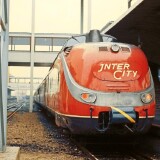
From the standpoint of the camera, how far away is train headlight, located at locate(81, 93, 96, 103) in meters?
8.23

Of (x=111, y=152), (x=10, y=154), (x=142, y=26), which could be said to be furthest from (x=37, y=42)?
(x=10, y=154)

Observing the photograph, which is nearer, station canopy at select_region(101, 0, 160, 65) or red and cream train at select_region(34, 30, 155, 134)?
red and cream train at select_region(34, 30, 155, 134)

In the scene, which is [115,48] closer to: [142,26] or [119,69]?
[119,69]

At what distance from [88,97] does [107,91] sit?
0.39 metres

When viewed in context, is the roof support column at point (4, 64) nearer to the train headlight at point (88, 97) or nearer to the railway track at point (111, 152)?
the train headlight at point (88, 97)

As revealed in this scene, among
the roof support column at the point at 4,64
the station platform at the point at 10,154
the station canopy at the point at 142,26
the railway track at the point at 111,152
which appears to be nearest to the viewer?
the station platform at the point at 10,154

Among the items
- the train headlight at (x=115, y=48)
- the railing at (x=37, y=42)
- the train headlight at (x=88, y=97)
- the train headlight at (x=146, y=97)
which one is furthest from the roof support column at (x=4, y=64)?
the railing at (x=37, y=42)

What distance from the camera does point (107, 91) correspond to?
831 centimetres

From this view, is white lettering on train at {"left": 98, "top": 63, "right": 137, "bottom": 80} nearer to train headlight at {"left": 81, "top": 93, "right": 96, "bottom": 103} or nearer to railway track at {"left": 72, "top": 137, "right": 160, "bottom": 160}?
train headlight at {"left": 81, "top": 93, "right": 96, "bottom": 103}

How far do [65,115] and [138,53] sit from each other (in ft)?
6.66

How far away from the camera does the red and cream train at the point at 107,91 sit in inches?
322

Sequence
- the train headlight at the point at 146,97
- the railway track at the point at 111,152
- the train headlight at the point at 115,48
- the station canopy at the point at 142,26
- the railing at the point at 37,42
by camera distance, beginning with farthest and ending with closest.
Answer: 1. the railing at the point at 37,42
2. the station canopy at the point at 142,26
3. the train headlight at the point at 115,48
4. the railway track at the point at 111,152
5. the train headlight at the point at 146,97

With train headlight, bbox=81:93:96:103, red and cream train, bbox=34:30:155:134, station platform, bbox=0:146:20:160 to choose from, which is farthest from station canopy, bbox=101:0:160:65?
station platform, bbox=0:146:20:160

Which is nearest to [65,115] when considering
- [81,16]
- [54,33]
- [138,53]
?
[138,53]
